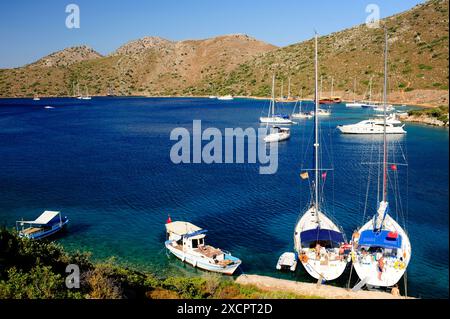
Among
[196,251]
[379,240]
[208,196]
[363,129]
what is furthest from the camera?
[363,129]

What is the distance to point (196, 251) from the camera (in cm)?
2352

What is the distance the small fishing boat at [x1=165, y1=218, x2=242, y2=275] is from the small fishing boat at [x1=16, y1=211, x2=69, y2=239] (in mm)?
8156

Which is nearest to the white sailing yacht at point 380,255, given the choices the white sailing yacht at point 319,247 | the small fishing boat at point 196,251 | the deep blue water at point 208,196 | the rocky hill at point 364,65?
the white sailing yacht at point 319,247

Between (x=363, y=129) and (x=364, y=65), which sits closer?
(x=363, y=129)

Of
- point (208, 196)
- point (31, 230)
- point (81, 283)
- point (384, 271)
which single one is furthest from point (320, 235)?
point (31, 230)

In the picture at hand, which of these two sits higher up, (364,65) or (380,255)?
(364,65)

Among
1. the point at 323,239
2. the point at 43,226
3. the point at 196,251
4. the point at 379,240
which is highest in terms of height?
the point at 379,240

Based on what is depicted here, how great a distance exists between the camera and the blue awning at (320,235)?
73.1 ft

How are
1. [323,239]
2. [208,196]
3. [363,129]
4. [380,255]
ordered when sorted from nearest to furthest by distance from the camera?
[380,255], [323,239], [208,196], [363,129]

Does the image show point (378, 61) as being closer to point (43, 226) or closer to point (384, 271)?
point (384, 271)

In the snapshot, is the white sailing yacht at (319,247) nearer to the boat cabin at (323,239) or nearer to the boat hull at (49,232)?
the boat cabin at (323,239)

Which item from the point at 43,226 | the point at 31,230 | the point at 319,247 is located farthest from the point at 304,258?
the point at 31,230

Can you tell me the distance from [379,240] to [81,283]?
13936 mm
